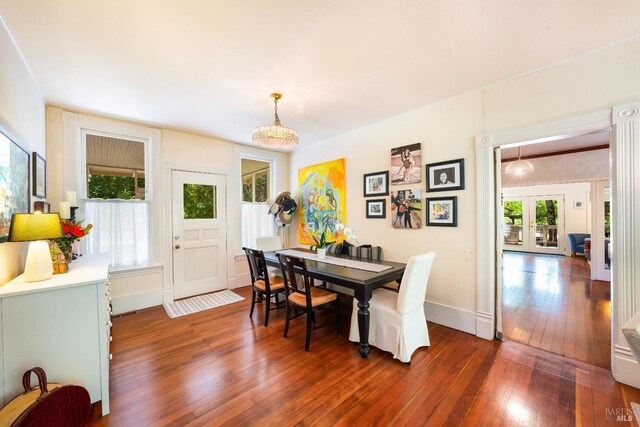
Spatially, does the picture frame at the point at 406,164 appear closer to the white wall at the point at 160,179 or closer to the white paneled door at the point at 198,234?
the white wall at the point at 160,179

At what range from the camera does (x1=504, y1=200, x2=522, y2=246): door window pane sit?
328 inches

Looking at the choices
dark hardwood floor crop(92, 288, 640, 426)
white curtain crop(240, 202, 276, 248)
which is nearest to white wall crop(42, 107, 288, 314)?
white curtain crop(240, 202, 276, 248)

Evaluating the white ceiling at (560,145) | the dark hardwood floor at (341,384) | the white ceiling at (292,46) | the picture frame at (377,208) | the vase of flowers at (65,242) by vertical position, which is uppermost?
the white ceiling at (292,46)

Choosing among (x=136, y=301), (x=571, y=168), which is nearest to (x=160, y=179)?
(x=136, y=301)

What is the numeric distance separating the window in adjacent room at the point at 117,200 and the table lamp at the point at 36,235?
199 centimetres

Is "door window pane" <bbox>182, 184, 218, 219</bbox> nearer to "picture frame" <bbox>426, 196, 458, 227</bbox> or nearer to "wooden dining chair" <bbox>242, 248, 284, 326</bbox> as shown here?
"wooden dining chair" <bbox>242, 248, 284, 326</bbox>

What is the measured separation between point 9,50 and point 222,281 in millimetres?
3581

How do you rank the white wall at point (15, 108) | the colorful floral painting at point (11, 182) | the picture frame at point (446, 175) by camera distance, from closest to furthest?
the colorful floral painting at point (11, 182)
the white wall at point (15, 108)
the picture frame at point (446, 175)

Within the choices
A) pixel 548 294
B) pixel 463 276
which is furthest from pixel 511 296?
pixel 463 276

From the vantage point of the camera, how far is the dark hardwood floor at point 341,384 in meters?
1.64

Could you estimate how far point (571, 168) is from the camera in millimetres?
5289

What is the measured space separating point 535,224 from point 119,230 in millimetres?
10792

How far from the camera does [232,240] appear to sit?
→ 14.9 ft

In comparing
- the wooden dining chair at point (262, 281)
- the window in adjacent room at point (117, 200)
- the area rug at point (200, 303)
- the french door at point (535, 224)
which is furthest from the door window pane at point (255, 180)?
the french door at point (535, 224)
